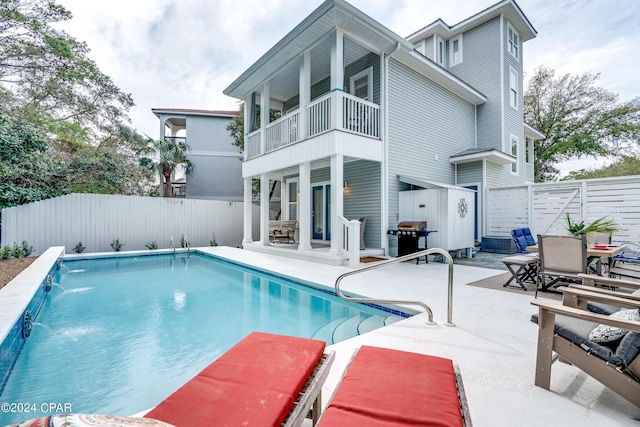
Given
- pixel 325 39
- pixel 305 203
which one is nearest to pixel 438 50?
pixel 325 39

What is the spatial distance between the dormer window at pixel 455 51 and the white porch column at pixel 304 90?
8.40 m

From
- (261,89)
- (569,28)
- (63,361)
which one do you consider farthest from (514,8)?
(63,361)

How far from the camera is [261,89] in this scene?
10.5 m

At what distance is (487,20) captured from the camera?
11.8 m

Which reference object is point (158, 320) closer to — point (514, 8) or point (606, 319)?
point (606, 319)

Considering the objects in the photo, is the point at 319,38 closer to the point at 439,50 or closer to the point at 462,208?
the point at 462,208

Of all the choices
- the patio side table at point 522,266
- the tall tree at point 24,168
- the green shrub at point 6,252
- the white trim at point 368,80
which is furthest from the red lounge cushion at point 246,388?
the green shrub at point 6,252

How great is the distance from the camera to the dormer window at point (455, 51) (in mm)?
12820

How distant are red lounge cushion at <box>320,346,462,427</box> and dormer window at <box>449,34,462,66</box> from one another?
1466 cm

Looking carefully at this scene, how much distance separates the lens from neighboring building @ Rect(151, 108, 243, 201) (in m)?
18.4

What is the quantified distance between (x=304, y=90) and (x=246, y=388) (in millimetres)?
8143

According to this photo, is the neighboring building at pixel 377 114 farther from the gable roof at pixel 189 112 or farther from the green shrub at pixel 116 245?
the gable roof at pixel 189 112

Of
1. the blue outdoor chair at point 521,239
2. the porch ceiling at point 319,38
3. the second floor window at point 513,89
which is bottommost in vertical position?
the blue outdoor chair at point 521,239

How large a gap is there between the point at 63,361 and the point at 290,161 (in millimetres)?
6689
